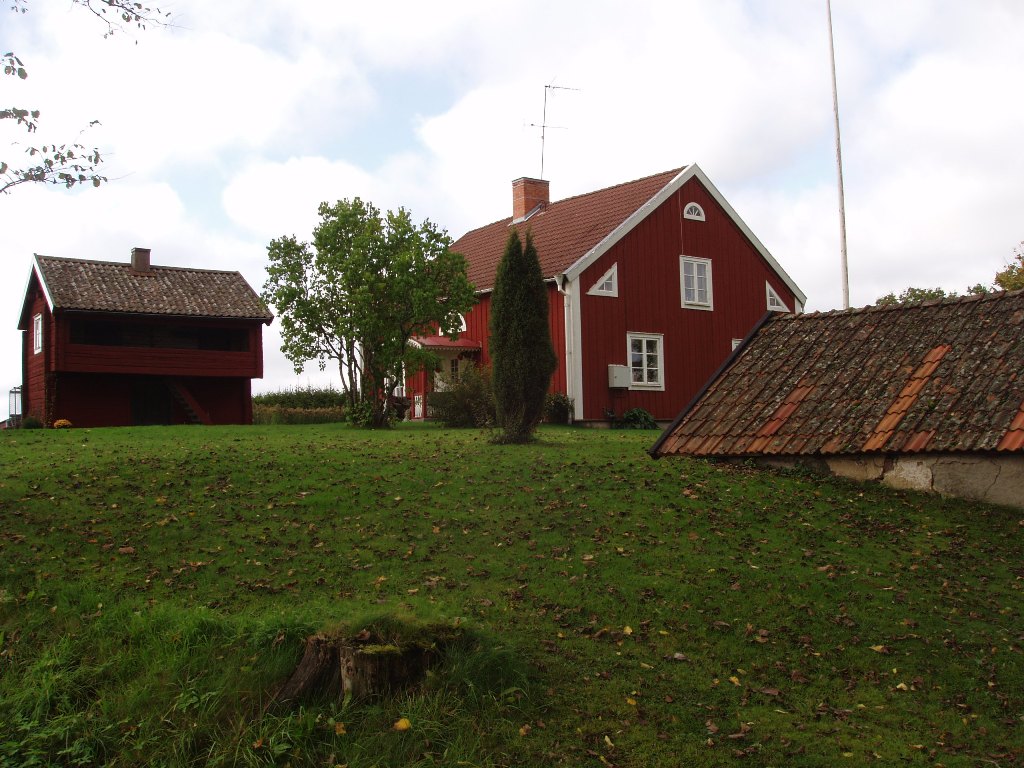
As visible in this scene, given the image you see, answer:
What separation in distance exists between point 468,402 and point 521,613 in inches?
601

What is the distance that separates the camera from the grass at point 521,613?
5.75m

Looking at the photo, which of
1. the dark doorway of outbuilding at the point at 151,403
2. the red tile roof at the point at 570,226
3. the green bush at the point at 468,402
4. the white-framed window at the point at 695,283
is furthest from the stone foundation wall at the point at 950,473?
the dark doorway of outbuilding at the point at 151,403

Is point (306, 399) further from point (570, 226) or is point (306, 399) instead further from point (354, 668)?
point (354, 668)

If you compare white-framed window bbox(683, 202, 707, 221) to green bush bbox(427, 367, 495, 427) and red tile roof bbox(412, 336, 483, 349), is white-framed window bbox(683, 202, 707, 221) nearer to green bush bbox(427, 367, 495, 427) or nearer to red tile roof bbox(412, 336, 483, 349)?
red tile roof bbox(412, 336, 483, 349)

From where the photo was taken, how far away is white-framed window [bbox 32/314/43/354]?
3177cm

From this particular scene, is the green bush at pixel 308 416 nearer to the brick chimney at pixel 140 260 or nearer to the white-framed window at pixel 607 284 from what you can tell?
the brick chimney at pixel 140 260

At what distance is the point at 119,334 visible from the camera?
31953 millimetres

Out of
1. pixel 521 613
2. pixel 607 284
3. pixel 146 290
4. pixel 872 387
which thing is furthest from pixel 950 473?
pixel 146 290

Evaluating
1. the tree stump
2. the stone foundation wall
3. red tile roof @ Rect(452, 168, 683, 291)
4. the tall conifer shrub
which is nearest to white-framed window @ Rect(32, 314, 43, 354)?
red tile roof @ Rect(452, 168, 683, 291)

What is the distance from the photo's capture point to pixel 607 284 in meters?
26.3

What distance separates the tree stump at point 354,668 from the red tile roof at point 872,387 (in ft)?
Result: 24.1

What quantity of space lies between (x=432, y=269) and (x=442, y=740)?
1915 centimetres

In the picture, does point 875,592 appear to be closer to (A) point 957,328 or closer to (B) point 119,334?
(A) point 957,328

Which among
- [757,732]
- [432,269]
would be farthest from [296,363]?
[757,732]
